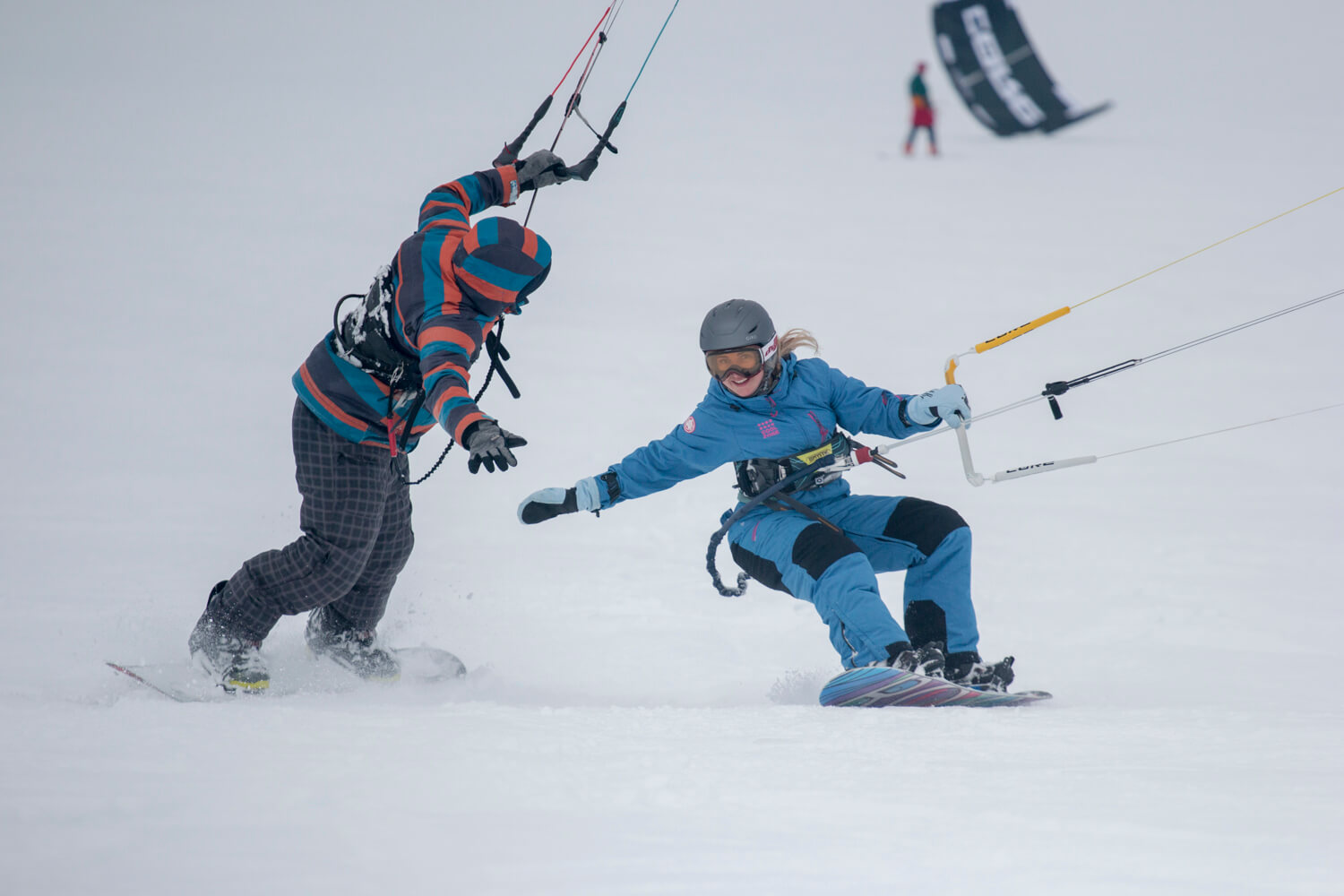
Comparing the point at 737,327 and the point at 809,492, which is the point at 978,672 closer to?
the point at 809,492

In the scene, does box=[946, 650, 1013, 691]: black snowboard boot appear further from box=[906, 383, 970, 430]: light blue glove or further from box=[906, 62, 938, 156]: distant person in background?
box=[906, 62, 938, 156]: distant person in background

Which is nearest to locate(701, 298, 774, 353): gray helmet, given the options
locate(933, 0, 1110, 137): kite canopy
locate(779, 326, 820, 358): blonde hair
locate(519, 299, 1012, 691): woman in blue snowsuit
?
Result: locate(519, 299, 1012, 691): woman in blue snowsuit

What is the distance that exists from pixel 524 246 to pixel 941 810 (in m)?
1.78

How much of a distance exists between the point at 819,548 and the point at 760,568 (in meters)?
0.27

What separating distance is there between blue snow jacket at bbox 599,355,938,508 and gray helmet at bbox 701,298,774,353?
0.52 ft

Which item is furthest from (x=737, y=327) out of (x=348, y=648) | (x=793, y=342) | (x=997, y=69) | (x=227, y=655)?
(x=997, y=69)

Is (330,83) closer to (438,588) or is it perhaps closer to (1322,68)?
(438,588)

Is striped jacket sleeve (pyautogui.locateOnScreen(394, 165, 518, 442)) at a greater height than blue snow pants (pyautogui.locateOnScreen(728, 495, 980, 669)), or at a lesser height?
greater

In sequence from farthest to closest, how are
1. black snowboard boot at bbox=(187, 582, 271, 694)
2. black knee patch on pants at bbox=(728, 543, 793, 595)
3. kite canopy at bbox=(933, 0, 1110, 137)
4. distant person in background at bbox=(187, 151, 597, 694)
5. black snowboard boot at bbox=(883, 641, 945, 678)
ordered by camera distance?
kite canopy at bbox=(933, 0, 1110, 137), black knee patch on pants at bbox=(728, 543, 793, 595), black snowboard boot at bbox=(187, 582, 271, 694), distant person in background at bbox=(187, 151, 597, 694), black snowboard boot at bbox=(883, 641, 945, 678)

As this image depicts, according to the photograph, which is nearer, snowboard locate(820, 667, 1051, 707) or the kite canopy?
snowboard locate(820, 667, 1051, 707)

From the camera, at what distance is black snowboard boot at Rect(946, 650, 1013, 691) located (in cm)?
280

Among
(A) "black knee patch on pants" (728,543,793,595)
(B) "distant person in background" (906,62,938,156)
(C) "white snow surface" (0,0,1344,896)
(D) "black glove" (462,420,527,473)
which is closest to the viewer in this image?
(C) "white snow surface" (0,0,1344,896)

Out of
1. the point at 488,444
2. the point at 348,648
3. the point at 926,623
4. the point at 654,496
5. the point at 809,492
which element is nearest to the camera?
the point at 488,444

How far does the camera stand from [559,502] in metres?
2.90
